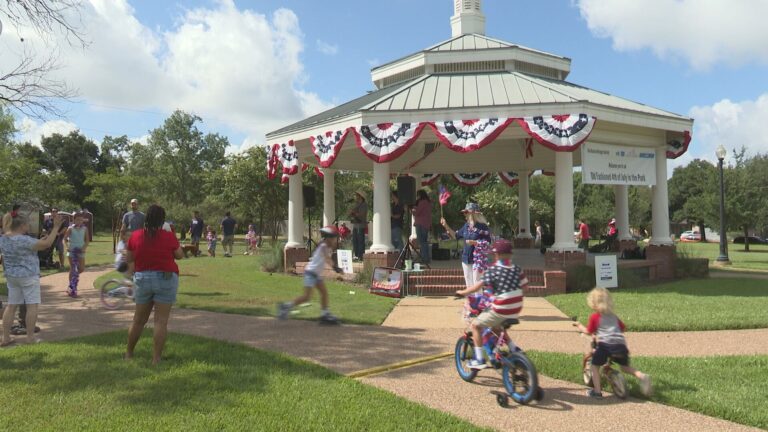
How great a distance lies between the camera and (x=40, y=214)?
29859 mm

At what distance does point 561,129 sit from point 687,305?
423 centimetres

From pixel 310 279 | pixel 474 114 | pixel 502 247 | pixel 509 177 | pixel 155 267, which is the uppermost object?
pixel 474 114

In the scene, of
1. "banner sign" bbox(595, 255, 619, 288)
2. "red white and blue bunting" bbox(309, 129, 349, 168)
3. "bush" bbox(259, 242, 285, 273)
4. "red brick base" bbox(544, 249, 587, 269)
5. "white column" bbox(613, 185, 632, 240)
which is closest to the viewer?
"banner sign" bbox(595, 255, 619, 288)

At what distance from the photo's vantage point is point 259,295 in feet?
37.5

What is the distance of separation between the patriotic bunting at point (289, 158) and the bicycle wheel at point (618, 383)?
1161 cm

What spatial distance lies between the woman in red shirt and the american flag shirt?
3187mm

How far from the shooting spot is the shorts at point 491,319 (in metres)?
4.97

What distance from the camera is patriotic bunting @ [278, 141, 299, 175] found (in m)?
15.2

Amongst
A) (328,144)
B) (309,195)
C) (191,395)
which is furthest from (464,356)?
(309,195)

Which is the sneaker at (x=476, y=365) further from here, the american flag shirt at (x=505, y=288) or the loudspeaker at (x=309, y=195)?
the loudspeaker at (x=309, y=195)

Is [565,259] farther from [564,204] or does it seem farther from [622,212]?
[622,212]

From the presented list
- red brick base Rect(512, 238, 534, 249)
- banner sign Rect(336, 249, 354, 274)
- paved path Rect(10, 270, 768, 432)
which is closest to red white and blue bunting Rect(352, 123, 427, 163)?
banner sign Rect(336, 249, 354, 274)

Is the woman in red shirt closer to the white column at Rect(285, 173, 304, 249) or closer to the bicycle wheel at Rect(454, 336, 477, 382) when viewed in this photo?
the bicycle wheel at Rect(454, 336, 477, 382)

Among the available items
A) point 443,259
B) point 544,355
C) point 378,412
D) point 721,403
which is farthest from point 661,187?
point 378,412
